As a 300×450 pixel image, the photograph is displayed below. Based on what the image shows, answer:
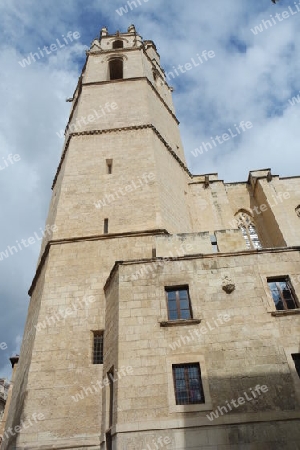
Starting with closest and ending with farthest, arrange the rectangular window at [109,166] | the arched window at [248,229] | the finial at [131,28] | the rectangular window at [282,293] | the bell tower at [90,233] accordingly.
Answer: the bell tower at [90,233]
the rectangular window at [282,293]
the rectangular window at [109,166]
the arched window at [248,229]
the finial at [131,28]

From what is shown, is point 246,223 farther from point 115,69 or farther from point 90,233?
point 115,69

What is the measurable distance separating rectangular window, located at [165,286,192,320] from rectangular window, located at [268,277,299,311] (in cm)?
250

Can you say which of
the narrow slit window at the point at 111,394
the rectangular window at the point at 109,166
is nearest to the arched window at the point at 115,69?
the rectangular window at the point at 109,166

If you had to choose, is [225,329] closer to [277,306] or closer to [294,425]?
[277,306]

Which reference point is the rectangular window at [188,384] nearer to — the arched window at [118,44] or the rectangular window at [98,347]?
the rectangular window at [98,347]

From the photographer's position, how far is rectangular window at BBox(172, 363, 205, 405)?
28.2ft

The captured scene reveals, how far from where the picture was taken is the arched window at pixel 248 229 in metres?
17.5

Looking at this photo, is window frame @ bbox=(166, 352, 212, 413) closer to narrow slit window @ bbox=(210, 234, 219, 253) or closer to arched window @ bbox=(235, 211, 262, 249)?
narrow slit window @ bbox=(210, 234, 219, 253)

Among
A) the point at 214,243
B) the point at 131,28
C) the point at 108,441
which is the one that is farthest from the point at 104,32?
the point at 108,441

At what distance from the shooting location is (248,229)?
18.5 m

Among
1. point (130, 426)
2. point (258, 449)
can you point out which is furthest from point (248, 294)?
point (130, 426)

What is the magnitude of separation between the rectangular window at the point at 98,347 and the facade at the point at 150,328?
0.10ft

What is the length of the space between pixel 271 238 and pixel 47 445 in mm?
12582

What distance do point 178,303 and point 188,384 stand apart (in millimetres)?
2264
